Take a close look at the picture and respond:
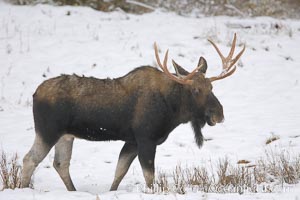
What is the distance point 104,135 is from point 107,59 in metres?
6.74

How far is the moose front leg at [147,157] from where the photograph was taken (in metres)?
7.20

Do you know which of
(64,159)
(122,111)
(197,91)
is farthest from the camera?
(64,159)

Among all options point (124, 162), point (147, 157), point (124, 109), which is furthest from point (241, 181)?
point (124, 109)

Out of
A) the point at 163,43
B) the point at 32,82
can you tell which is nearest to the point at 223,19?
the point at 163,43

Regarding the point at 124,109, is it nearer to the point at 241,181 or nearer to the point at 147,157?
the point at 147,157

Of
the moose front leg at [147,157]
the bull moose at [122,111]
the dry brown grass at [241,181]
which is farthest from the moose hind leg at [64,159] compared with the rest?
the dry brown grass at [241,181]

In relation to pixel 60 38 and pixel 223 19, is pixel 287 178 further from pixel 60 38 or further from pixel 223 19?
pixel 223 19

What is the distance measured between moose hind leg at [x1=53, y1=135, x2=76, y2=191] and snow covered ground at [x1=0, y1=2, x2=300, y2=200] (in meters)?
0.18

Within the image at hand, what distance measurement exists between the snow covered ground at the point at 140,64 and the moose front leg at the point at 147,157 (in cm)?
74

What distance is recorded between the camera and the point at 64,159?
24.9 ft

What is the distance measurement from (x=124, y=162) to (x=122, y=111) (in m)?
0.76

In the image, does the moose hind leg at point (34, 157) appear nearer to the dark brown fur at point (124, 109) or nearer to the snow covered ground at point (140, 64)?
the dark brown fur at point (124, 109)

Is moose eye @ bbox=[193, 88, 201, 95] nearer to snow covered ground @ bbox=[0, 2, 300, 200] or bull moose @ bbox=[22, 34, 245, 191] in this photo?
bull moose @ bbox=[22, 34, 245, 191]

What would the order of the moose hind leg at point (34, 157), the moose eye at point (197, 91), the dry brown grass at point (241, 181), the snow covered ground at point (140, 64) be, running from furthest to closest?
the snow covered ground at point (140, 64)
the moose eye at point (197, 91)
the moose hind leg at point (34, 157)
the dry brown grass at point (241, 181)
